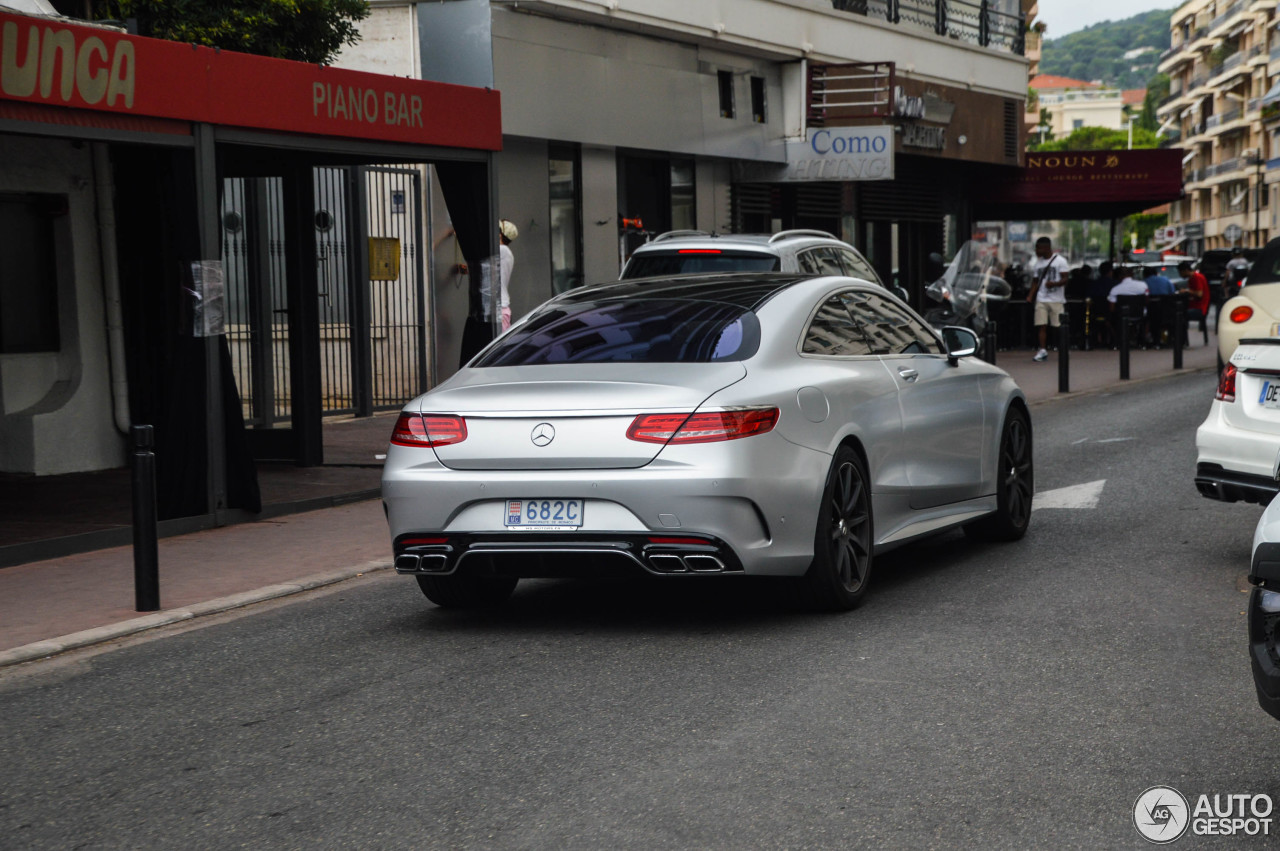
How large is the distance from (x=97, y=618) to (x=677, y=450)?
2981mm

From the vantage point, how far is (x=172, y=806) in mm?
4609

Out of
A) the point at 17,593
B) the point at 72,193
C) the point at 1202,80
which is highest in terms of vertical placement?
the point at 1202,80

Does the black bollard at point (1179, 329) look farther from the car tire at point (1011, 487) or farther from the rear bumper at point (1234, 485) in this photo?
the rear bumper at point (1234, 485)

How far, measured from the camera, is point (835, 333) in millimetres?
7547

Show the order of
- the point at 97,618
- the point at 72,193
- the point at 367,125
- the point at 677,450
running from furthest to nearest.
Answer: the point at 72,193 → the point at 367,125 → the point at 97,618 → the point at 677,450

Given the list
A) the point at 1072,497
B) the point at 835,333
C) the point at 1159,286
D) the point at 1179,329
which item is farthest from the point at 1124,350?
the point at 835,333

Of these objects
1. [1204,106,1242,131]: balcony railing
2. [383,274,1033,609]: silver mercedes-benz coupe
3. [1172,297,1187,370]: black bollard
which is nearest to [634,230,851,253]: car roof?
[383,274,1033,609]: silver mercedes-benz coupe

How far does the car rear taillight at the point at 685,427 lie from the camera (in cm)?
641

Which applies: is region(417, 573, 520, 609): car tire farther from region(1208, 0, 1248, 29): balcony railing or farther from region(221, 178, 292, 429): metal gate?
region(1208, 0, 1248, 29): balcony railing

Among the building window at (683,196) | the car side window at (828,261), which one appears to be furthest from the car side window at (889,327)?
the building window at (683,196)

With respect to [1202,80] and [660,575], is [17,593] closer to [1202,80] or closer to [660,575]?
[660,575]

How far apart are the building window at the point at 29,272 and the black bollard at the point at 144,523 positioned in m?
6.10

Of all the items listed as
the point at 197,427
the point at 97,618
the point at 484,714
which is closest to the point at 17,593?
the point at 97,618

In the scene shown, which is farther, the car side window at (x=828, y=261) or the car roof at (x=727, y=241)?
the car side window at (x=828, y=261)
